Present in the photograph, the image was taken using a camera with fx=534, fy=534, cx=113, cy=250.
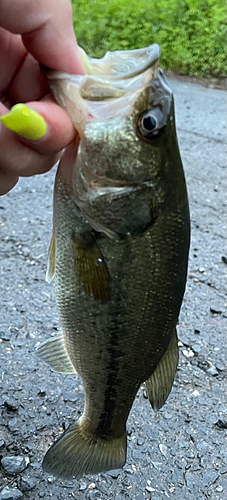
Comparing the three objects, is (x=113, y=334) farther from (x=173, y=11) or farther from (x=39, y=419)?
(x=173, y=11)

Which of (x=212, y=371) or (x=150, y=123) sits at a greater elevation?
(x=150, y=123)

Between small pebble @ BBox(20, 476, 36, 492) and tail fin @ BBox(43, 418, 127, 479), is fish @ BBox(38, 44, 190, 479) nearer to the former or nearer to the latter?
tail fin @ BBox(43, 418, 127, 479)

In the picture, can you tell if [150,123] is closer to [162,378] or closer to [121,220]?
[121,220]

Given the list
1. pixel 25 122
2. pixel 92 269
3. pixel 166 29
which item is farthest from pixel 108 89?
pixel 166 29

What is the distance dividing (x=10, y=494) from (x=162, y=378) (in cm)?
67

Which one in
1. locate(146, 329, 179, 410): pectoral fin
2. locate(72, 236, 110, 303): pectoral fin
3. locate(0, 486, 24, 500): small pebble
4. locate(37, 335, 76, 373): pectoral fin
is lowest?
locate(0, 486, 24, 500): small pebble

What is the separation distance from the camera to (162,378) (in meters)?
1.43

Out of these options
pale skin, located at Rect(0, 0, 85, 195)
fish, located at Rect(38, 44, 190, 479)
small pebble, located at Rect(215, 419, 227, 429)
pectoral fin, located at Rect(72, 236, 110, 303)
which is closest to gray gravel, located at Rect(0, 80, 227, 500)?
small pebble, located at Rect(215, 419, 227, 429)

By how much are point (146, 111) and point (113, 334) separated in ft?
1.79

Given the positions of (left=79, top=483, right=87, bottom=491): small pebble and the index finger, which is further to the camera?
(left=79, top=483, right=87, bottom=491): small pebble

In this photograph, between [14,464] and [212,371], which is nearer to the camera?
[14,464]

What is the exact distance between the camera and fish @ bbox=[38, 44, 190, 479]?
120 cm

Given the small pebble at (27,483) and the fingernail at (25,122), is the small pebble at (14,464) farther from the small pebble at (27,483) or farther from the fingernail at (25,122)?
the fingernail at (25,122)

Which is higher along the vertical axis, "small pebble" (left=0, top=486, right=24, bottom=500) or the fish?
the fish
